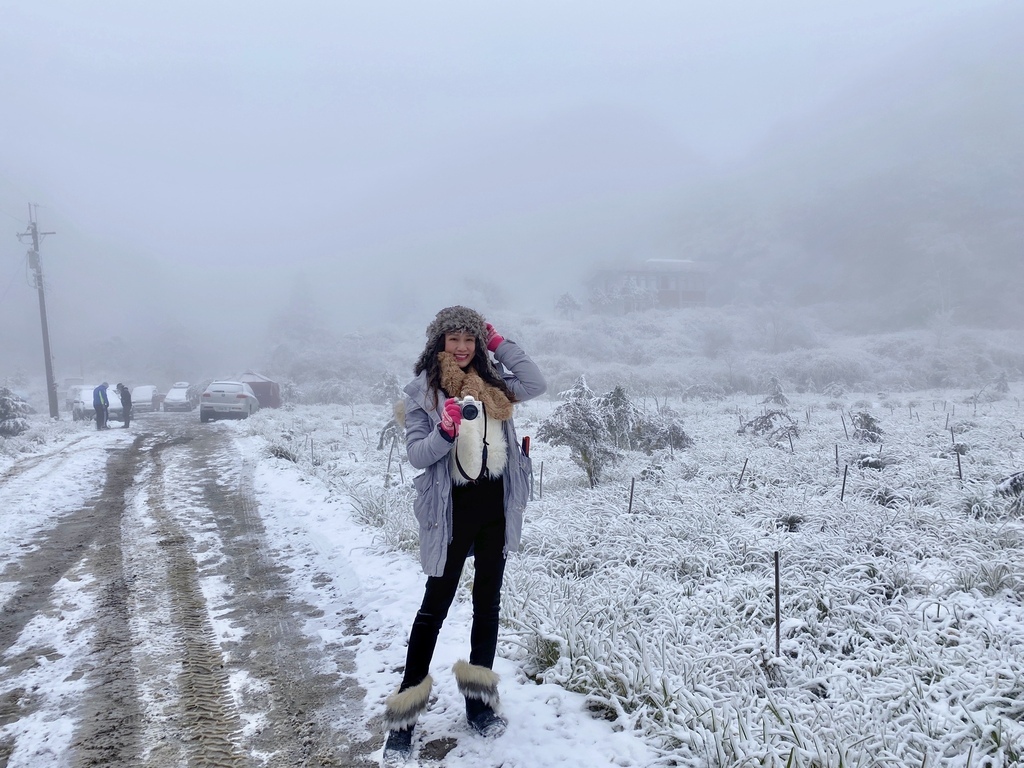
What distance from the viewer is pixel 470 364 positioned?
287 cm

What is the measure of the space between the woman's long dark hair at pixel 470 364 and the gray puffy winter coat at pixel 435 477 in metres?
0.03

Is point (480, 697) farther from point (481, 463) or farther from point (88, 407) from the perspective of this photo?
point (88, 407)

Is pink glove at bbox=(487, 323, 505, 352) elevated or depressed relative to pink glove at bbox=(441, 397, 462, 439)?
elevated

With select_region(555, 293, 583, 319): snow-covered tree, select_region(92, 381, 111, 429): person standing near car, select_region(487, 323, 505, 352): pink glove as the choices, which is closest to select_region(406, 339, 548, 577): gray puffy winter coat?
select_region(487, 323, 505, 352): pink glove

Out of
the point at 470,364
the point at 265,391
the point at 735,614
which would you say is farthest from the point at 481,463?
the point at 265,391

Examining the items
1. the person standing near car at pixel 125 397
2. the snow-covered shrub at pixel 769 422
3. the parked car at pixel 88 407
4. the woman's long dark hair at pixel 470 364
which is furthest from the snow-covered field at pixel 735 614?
the parked car at pixel 88 407

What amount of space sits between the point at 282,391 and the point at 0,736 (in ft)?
128

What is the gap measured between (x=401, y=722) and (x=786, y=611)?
310 cm

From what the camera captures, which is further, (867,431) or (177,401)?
(177,401)

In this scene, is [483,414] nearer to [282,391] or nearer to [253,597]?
[253,597]

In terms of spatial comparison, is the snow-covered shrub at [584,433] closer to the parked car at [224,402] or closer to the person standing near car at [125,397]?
the person standing near car at [125,397]

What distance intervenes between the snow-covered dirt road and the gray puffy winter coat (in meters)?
1.03

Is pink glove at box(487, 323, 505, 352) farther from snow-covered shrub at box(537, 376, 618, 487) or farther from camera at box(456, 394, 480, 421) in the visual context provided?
snow-covered shrub at box(537, 376, 618, 487)

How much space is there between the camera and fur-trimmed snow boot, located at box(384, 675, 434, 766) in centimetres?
254
